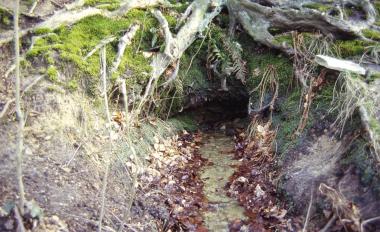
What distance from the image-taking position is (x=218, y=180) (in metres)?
6.23

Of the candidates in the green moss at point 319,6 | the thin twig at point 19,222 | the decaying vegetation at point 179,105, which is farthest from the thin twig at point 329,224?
the green moss at point 319,6

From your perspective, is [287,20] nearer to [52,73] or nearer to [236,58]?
[236,58]

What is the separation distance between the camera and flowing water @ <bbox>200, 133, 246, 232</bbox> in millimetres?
5395

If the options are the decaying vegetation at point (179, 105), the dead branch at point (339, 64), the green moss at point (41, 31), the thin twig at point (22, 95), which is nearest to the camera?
the decaying vegetation at point (179, 105)

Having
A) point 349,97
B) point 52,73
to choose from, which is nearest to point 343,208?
point 349,97

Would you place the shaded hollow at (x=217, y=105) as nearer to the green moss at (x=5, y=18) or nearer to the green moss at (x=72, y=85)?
the green moss at (x=72, y=85)

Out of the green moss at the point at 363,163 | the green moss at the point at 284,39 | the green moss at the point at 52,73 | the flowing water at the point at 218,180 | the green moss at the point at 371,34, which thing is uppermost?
the green moss at the point at 371,34

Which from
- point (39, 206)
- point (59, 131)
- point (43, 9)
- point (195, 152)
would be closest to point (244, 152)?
point (195, 152)

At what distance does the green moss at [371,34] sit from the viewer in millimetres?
6766

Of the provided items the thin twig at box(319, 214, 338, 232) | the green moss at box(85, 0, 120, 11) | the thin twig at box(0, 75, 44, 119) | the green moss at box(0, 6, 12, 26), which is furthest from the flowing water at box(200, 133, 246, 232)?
the green moss at box(0, 6, 12, 26)

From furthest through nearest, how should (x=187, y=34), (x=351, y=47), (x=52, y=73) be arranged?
(x=187, y=34) < (x=351, y=47) < (x=52, y=73)

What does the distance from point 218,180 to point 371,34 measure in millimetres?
3461

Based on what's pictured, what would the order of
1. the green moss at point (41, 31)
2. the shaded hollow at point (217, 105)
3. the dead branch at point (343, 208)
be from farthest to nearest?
the shaded hollow at point (217, 105) < the green moss at point (41, 31) < the dead branch at point (343, 208)

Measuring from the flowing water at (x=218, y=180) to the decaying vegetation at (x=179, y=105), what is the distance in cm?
14
